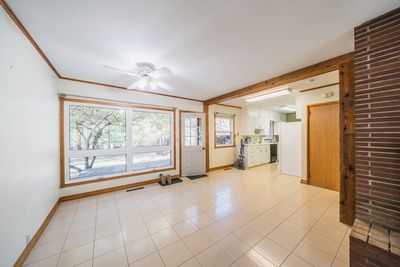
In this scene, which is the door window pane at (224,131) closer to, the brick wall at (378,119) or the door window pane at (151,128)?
the door window pane at (151,128)

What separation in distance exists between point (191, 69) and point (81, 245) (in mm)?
2990

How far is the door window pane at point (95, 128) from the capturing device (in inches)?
121

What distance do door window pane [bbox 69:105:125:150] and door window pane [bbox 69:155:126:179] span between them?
0.90 feet

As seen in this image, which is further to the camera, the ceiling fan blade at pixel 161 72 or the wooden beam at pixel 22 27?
the ceiling fan blade at pixel 161 72

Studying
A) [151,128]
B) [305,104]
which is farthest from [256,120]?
[151,128]

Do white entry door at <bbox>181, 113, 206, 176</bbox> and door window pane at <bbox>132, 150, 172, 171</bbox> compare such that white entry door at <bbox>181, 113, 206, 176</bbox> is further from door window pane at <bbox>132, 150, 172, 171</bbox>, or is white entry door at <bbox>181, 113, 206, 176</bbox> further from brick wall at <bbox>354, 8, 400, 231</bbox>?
brick wall at <bbox>354, 8, 400, 231</bbox>

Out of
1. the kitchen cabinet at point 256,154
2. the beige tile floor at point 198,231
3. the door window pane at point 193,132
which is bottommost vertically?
the beige tile floor at point 198,231

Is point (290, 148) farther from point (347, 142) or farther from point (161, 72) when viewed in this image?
point (161, 72)

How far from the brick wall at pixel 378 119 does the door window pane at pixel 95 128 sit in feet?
14.1

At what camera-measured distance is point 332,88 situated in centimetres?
334

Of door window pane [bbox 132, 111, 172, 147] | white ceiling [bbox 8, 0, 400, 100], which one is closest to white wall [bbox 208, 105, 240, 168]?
door window pane [bbox 132, 111, 172, 147]

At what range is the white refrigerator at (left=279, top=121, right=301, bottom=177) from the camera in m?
4.32

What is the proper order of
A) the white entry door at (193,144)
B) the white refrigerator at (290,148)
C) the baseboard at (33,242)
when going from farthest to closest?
1. the white entry door at (193,144)
2. the white refrigerator at (290,148)
3. the baseboard at (33,242)

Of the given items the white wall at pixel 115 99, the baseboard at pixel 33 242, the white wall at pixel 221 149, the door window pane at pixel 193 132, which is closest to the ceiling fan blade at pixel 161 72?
the white wall at pixel 115 99
